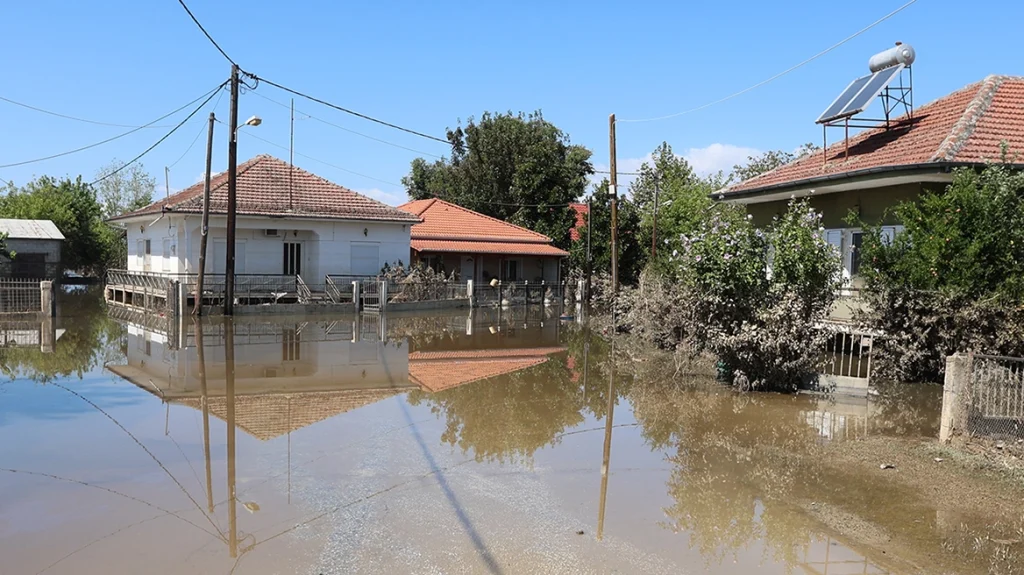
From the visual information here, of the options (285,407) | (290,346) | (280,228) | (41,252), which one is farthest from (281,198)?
(285,407)

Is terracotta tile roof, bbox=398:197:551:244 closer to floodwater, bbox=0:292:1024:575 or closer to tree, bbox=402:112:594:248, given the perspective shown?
tree, bbox=402:112:594:248

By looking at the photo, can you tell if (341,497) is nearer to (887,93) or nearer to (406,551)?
(406,551)

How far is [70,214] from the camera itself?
47.6 metres

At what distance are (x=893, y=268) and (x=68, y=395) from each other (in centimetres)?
1263

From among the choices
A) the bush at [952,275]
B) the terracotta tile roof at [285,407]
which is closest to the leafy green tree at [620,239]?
the bush at [952,275]

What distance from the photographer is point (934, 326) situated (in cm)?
1168

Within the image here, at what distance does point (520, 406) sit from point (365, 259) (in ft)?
71.7

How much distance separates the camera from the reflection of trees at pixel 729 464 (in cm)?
604

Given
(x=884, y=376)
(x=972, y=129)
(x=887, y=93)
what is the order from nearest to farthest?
1. (x=884, y=376)
2. (x=972, y=129)
3. (x=887, y=93)

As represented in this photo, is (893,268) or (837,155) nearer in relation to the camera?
(893,268)

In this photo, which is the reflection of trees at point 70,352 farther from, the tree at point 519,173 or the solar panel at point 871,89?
the tree at point 519,173

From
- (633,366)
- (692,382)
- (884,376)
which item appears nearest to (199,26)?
(633,366)

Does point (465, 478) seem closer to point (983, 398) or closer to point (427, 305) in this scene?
point (983, 398)

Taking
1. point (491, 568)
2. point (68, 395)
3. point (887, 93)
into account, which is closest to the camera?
point (491, 568)
